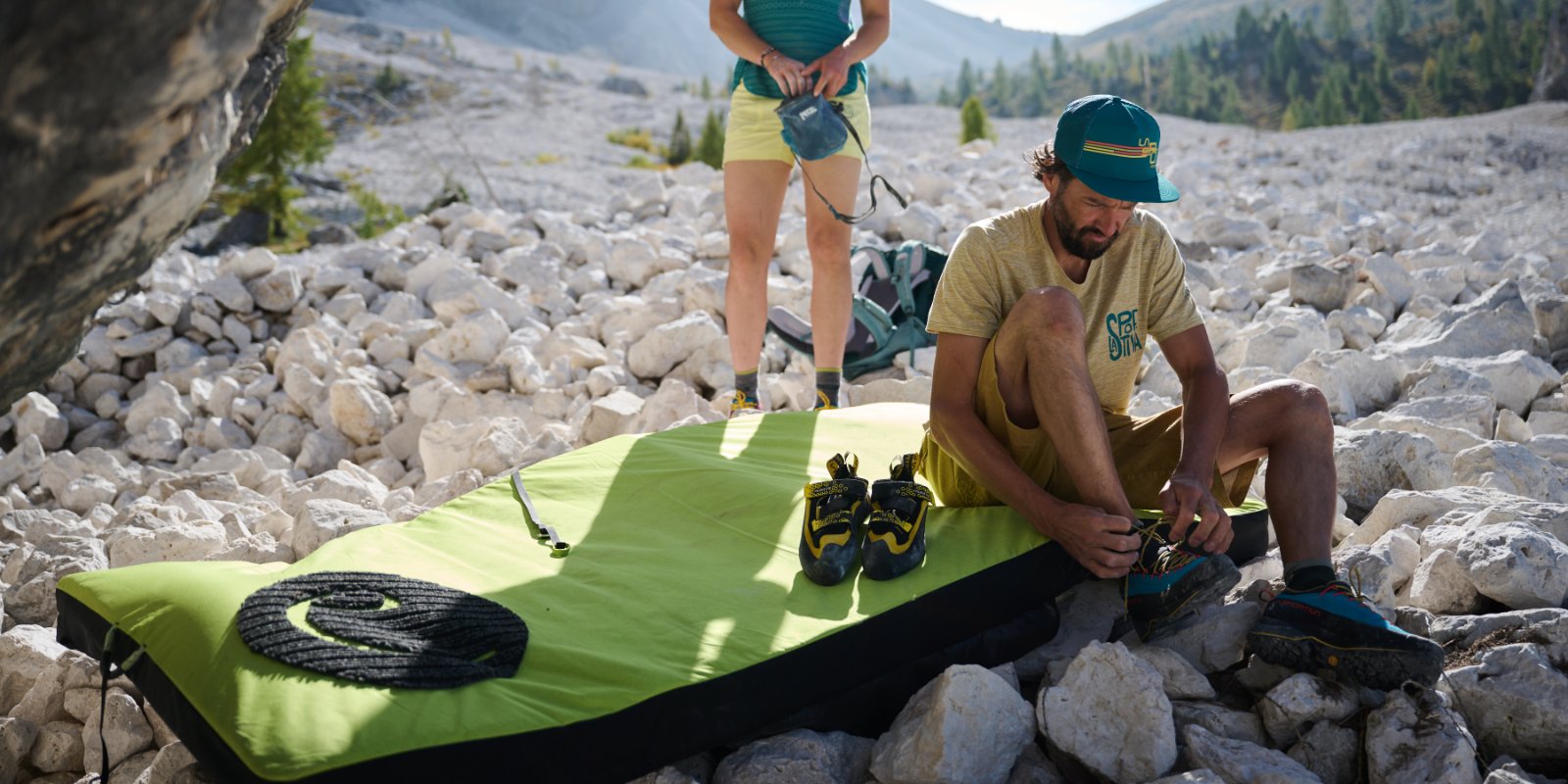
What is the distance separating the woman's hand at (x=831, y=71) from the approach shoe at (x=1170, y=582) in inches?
72.9

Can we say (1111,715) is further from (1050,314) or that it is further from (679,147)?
(679,147)

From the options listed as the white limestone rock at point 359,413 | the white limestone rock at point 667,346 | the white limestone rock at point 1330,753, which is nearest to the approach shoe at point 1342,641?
the white limestone rock at point 1330,753

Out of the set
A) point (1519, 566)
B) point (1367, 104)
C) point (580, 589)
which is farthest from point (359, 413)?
point (1367, 104)

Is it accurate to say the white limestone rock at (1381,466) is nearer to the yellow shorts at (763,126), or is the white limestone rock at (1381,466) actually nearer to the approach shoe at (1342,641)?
the approach shoe at (1342,641)

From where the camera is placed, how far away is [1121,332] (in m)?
2.60

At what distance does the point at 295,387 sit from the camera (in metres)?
4.66

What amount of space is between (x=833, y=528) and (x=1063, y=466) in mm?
529

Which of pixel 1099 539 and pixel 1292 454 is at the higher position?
pixel 1292 454

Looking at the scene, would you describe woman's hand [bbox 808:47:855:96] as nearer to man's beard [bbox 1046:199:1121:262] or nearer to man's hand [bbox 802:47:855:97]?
man's hand [bbox 802:47:855:97]

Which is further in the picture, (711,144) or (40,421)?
(711,144)

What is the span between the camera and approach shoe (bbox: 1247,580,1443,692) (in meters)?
1.97

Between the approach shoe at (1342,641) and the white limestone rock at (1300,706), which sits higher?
the approach shoe at (1342,641)

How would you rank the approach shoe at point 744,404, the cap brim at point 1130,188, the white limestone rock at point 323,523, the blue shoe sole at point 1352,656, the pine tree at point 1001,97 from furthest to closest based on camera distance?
the pine tree at point 1001,97, the approach shoe at point 744,404, the white limestone rock at point 323,523, the cap brim at point 1130,188, the blue shoe sole at point 1352,656

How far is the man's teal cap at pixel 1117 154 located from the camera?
2.38 meters
